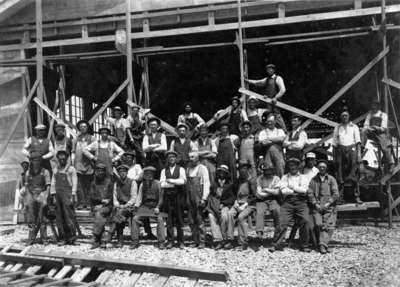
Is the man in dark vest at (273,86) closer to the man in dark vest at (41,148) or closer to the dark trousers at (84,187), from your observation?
the dark trousers at (84,187)

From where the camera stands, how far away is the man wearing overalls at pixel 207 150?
1030 cm

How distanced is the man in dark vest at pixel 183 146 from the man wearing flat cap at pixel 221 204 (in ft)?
2.99

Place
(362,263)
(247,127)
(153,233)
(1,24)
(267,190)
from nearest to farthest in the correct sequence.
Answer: (362,263)
(267,190)
(247,127)
(153,233)
(1,24)

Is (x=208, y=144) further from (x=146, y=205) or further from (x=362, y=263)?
(x=362, y=263)

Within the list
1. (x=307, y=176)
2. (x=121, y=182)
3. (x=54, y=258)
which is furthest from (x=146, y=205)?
(x=307, y=176)

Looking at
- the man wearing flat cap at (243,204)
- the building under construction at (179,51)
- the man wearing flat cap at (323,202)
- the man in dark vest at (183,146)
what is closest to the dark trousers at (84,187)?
the building under construction at (179,51)

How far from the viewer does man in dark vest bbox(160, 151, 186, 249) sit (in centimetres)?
949

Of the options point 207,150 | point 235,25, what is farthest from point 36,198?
point 235,25

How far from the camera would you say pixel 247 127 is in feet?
33.4

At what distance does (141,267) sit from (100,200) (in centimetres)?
311

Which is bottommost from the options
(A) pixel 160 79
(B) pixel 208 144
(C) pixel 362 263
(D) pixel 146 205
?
(C) pixel 362 263

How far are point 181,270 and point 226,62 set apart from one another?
30.8ft

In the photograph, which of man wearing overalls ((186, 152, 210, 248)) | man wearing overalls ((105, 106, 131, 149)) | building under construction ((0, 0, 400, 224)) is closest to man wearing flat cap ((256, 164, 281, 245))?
man wearing overalls ((186, 152, 210, 248))

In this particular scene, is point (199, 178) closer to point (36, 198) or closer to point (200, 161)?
point (200, 161)
